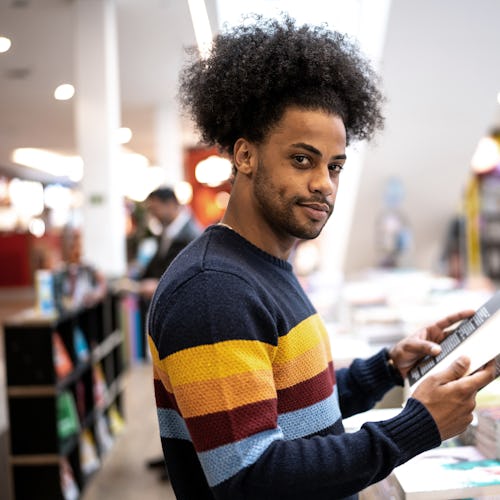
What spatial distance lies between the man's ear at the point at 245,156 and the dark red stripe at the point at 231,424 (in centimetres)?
44

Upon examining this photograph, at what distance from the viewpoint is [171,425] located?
106 cm

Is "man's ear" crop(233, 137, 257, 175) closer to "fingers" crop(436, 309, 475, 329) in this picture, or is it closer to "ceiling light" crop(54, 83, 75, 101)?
"fingers" crop(436, 309, 475, 329)

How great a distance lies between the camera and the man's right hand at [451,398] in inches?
37.5

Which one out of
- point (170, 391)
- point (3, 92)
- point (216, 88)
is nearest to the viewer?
point (170, 391)

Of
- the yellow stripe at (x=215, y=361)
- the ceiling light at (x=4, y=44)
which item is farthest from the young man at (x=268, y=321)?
the ceiling light at (x=4, y=44)

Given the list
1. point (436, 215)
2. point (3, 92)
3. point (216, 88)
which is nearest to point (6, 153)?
point (3, 92)

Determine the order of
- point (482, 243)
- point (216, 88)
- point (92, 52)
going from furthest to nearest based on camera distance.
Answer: point (482, 243)
point (92, 52)
point (216, 88)

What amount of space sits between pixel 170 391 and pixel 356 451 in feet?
1.11

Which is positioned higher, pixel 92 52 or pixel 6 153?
pixel 92 52

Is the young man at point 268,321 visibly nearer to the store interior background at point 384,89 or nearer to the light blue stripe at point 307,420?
the light blue stripe at point 307,420

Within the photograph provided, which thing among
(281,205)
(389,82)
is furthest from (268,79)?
(389,82)

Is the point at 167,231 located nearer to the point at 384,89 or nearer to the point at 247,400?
the point at 384,89

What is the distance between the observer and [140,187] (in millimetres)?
15180

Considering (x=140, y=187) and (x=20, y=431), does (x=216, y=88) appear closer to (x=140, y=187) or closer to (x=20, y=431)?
(x=20, y=431)
